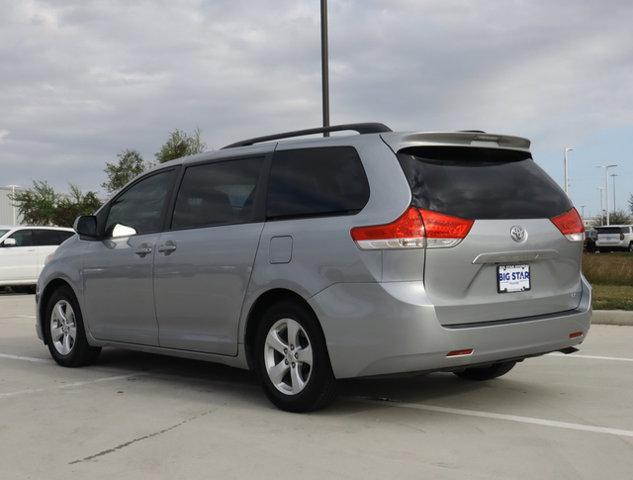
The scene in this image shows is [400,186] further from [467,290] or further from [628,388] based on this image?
[628,388]

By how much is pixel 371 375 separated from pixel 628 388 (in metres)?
2.39

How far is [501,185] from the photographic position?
211 inches

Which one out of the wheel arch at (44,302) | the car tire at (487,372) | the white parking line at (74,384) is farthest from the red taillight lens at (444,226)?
the wheel arch at (44,302)

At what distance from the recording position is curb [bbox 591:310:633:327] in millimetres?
10406

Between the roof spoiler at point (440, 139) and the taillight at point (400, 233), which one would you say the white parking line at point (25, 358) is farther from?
the roof spoiler at point (440, 139)

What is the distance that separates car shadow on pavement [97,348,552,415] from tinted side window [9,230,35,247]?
12.4 m

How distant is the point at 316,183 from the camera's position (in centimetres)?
549

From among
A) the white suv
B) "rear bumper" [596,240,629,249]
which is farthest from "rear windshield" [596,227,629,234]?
"rear bumper" [596,240,629,249]

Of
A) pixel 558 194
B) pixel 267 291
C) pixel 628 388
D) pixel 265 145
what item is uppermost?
pixel 265 145

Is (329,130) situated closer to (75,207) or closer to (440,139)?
(440,139)

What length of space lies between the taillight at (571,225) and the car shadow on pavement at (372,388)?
1.21 meters

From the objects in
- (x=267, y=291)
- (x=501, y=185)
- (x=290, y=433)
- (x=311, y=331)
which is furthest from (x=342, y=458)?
(x=501, y=185)

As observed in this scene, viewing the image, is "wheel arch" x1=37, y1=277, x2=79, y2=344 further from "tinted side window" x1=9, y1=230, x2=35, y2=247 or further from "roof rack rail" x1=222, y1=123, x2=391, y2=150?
"tinted side window" x1=9, y1=230, x2=35, y2=247

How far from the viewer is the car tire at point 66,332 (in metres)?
7.48
